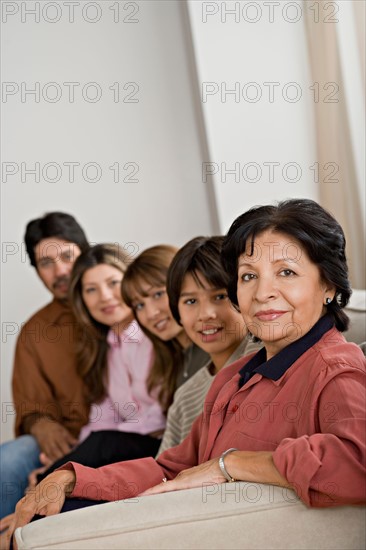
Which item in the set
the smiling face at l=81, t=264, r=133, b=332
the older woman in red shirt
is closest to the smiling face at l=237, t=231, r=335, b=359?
the older woman in red shirt

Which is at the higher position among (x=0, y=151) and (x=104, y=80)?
(x=104, y=80)

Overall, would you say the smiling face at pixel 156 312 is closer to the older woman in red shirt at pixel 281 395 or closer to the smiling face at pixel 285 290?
the older woman in red shirt at pixel 281 395

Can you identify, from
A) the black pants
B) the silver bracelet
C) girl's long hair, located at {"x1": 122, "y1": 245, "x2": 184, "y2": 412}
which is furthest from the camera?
girl's long hair, located at {"x1": 122, "y1": 245, "x2": 184, "y2": 412}

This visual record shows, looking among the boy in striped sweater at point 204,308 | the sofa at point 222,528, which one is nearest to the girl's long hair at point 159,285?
the boy in striped sweater at point 204,308

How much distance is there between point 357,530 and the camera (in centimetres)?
138

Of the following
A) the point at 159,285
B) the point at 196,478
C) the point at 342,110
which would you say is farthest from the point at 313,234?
the point at 342,110

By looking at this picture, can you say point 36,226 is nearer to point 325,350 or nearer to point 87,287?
point 87,287

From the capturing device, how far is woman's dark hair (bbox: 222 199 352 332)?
1606mm

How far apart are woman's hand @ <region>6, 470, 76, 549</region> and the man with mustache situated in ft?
3.60

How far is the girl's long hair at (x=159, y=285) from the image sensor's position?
101 inches

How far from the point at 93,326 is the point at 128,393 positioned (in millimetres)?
340

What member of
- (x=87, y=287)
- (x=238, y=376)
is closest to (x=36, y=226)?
(x=87, y=287)

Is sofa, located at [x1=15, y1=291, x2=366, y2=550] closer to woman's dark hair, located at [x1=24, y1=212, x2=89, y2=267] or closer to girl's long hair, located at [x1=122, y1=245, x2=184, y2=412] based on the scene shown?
girl's long hair, located at [x1=122, y1=245, x2=184, y2=412]

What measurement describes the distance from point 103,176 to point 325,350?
277cm
